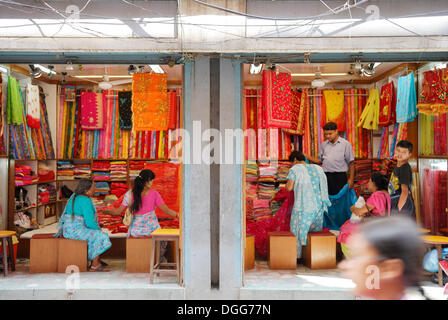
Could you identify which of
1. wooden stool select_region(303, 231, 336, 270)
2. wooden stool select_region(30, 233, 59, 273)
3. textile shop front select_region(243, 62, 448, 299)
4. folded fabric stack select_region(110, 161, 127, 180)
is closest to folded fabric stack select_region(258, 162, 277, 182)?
textile shop front select_region(243, 62, 448, 299)

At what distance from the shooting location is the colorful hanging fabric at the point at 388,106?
6348 mm

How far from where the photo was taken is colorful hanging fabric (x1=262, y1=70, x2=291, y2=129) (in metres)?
4.80

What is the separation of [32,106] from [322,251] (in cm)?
530

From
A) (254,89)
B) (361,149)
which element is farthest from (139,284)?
(361,149)

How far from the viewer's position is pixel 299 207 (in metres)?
5.50

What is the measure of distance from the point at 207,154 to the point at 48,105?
4438 millimetres

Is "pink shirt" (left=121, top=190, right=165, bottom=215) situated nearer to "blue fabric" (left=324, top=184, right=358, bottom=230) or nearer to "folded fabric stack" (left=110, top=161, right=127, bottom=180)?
"folded fabric stack" (left=110, top=161, right=127, bottom=180)

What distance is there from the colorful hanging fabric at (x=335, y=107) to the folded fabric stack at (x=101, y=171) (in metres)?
4.27

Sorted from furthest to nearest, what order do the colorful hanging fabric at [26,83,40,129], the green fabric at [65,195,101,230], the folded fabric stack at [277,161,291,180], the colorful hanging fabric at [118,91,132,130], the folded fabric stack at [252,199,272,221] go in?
the colorful hanging fabric at [118,91,132,130], the folded fabric stack at [277,161,291,180], the colorful hanging fabric at [26,83,40,129], the folded fabric stack at [252,199,272,221], the green fabric at [65,195,101,230]

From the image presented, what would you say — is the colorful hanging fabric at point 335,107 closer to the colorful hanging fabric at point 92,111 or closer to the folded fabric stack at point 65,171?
the colorful hanging fabric at point 92,111

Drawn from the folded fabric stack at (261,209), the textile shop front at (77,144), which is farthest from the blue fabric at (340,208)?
the textile shop front at (77,144)

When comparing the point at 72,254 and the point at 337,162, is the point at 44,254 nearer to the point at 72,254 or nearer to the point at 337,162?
the point at 72,254

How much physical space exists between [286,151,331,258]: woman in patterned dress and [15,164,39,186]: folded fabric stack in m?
4.28
